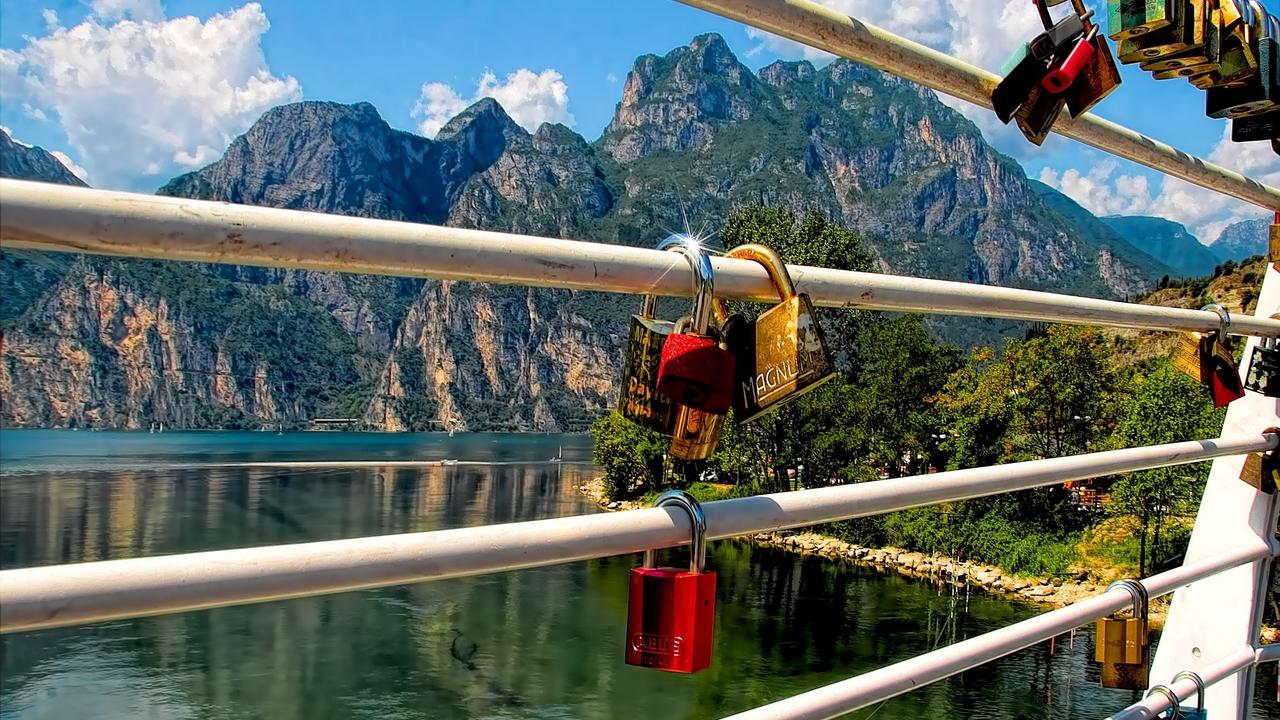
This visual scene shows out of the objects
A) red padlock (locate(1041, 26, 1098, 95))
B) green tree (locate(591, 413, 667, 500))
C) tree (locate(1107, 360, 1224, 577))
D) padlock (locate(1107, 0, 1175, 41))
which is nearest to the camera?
red padlock (locate(1041, 26, 1098, 95))

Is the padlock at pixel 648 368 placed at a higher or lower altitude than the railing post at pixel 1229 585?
higher

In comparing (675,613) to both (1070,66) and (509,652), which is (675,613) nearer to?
(1070,66)

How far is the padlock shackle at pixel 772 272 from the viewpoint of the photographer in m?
0.85

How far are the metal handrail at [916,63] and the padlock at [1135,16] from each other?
0.12m

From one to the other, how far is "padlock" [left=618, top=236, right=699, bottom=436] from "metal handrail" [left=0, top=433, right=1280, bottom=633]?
9 centimetres

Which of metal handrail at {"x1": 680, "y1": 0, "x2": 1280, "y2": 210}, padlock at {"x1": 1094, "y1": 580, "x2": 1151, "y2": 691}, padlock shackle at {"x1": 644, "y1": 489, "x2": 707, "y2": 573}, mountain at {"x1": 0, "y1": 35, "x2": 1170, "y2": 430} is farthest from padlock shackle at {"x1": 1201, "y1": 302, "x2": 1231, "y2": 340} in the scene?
mountain at {"x1": 0, "y1": 35, "x2": 1170, "y2": 430}

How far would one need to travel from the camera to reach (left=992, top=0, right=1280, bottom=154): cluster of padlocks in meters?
1.18

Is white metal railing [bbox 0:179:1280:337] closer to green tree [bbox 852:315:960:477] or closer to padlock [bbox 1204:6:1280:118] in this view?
padlock [bbox 1204:6:1280:118]

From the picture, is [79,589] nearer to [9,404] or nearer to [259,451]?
[259,451]

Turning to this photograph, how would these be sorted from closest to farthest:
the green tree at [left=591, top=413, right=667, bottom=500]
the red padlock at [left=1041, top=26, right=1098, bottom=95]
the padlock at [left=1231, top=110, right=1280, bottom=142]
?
the red padlock at [left=1041, top=26, right=1098, bottom=95] < the padlock at [left=1231, top=110, right=1280, bottom=142] < the green tree at [left=591, top=413, right=667, bottom=500]

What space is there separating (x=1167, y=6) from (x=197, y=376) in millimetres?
137647

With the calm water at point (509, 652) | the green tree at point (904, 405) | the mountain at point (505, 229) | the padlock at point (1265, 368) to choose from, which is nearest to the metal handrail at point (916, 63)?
the padlock at point (1265, 368)

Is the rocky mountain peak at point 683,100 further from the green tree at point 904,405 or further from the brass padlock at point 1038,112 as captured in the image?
the brass padlock at point 1038,112

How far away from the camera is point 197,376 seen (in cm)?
12719
